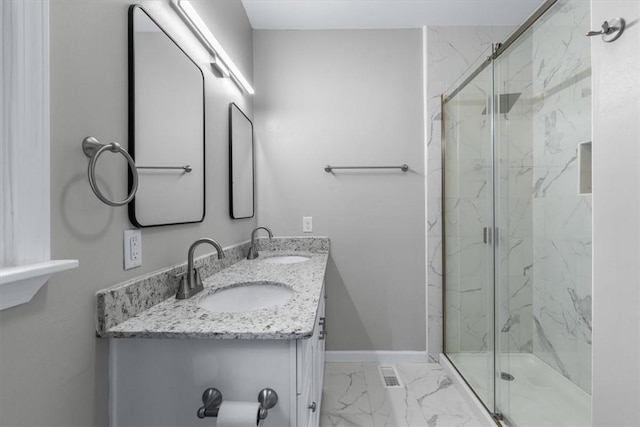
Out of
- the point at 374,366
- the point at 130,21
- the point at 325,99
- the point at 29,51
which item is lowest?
the point at 374,366

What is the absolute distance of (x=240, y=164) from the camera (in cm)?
190

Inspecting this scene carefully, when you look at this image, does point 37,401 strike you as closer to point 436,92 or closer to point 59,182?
point 59,182

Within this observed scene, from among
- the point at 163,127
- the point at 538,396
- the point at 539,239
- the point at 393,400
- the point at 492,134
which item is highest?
the point at 492,134

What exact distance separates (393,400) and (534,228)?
124 centimetres

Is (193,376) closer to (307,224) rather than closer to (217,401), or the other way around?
(217,401)

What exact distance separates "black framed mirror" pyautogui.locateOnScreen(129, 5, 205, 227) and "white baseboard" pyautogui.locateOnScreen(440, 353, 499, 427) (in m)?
1.73

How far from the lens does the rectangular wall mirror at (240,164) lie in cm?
176

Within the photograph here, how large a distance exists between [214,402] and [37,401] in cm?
34

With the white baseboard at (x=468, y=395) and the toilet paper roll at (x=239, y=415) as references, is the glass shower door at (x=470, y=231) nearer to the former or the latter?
the white baseboard at (x=468, y=395)

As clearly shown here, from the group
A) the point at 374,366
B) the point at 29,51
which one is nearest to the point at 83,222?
the point at 29,51

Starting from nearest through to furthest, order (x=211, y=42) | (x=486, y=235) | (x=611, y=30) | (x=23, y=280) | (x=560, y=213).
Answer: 1. (x=23, y=280)
2. (x=611, y=30)
3. (x=211, y=42)
4. (x=560, y=213)
5. (x=486, y=235)

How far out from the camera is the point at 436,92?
2.22 meters

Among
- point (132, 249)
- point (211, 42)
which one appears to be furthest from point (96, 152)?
point (211, 42)

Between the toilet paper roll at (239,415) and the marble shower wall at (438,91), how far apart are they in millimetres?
1818
